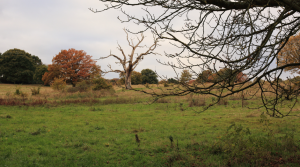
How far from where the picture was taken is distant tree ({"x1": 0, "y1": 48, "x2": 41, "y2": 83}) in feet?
173

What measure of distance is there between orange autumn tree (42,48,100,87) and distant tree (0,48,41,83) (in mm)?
14643

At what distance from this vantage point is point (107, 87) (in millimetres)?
32812

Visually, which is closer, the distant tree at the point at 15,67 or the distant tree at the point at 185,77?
the distant tree at the point at 185,77

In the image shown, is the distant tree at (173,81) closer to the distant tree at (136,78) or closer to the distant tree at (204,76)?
the distant tree at (204,76)

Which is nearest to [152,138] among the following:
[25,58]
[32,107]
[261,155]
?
[261,155]

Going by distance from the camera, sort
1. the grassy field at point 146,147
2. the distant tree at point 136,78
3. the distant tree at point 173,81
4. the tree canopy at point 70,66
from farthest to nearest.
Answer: the distant tree at point 136,78 < the tree canopy at point 70,66 < the grassy field at point 146,147 < the distant tree at point 173,81

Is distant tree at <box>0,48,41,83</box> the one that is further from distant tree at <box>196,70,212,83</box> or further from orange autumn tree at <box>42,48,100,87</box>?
distant tree at <box>196,70,212,83</box>

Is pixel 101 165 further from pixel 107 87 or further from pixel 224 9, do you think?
pixel 107 87

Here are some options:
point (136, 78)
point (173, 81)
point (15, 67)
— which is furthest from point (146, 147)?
point (15, 67)

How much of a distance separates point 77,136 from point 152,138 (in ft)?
10.5

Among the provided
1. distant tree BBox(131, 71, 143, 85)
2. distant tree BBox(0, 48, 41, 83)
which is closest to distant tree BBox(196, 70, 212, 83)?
distant tree BBox(131, 71, 143, 85)

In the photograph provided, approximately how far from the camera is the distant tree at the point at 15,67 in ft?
173

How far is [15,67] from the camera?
53.8m

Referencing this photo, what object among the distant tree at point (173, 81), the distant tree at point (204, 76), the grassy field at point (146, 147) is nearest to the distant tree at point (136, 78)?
the grassy field at point (146, 147)
